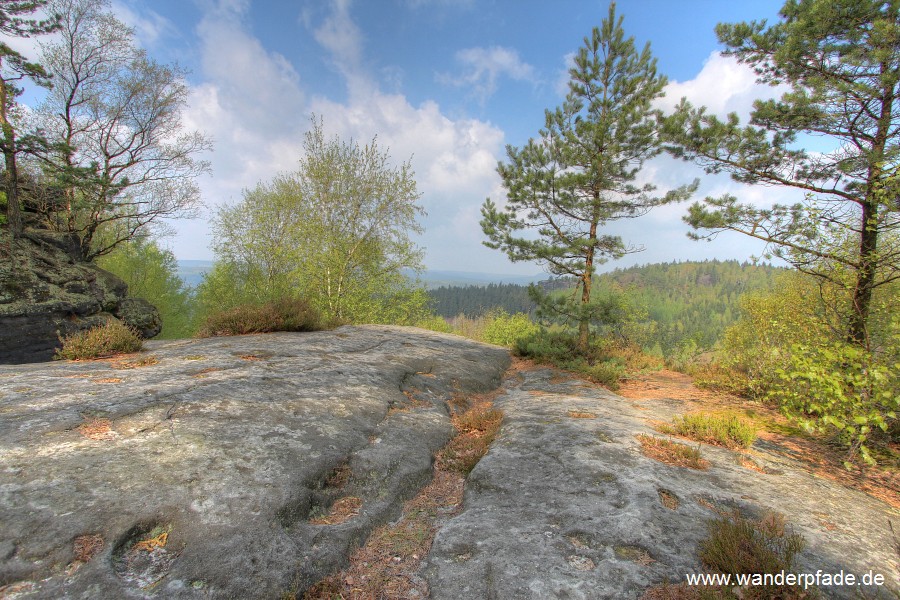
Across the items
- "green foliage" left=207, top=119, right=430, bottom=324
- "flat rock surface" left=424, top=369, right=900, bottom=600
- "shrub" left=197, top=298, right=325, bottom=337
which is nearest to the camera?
"flat rock surface" left=424, top=369, right=900, bottom=600

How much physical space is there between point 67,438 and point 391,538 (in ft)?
10.5

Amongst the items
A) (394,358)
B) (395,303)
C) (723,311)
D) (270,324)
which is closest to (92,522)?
(394,358)

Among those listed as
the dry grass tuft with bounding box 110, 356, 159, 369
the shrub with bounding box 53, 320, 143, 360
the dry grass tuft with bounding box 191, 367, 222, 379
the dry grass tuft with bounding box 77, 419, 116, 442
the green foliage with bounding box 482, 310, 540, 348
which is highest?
the shrub with bounding box 53, 320, 143, 360

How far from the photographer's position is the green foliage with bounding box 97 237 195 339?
23.9 m

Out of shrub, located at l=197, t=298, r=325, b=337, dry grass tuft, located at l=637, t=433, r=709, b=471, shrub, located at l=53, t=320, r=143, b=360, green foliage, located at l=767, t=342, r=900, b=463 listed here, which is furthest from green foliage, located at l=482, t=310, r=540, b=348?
shrub, located at l=53, t=320, r=143, b=360

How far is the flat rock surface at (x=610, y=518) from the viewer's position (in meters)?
2.59

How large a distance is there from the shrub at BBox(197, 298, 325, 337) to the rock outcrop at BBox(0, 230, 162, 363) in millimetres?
4164

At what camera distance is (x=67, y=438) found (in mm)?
3250

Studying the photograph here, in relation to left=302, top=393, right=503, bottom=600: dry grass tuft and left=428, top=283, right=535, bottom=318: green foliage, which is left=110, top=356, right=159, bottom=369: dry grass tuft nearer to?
left=302, top=393, right=503, bottom=600: dry grass tuft

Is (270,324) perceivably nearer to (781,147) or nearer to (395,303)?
(395,303)

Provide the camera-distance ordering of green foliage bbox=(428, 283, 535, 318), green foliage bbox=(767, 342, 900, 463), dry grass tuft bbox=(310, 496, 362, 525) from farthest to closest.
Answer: green foliage bbox=(428, 283, 535, 318) < green foliage bbox=(767, 342, 900, 463) < dry grass tuft bbox=(310, 496, 362, 525)

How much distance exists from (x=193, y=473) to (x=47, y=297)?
12.9m

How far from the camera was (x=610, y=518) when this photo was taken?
318 centimetres

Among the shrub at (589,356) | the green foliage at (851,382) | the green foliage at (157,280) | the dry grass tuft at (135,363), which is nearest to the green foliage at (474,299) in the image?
the green foliage at (157,280)
